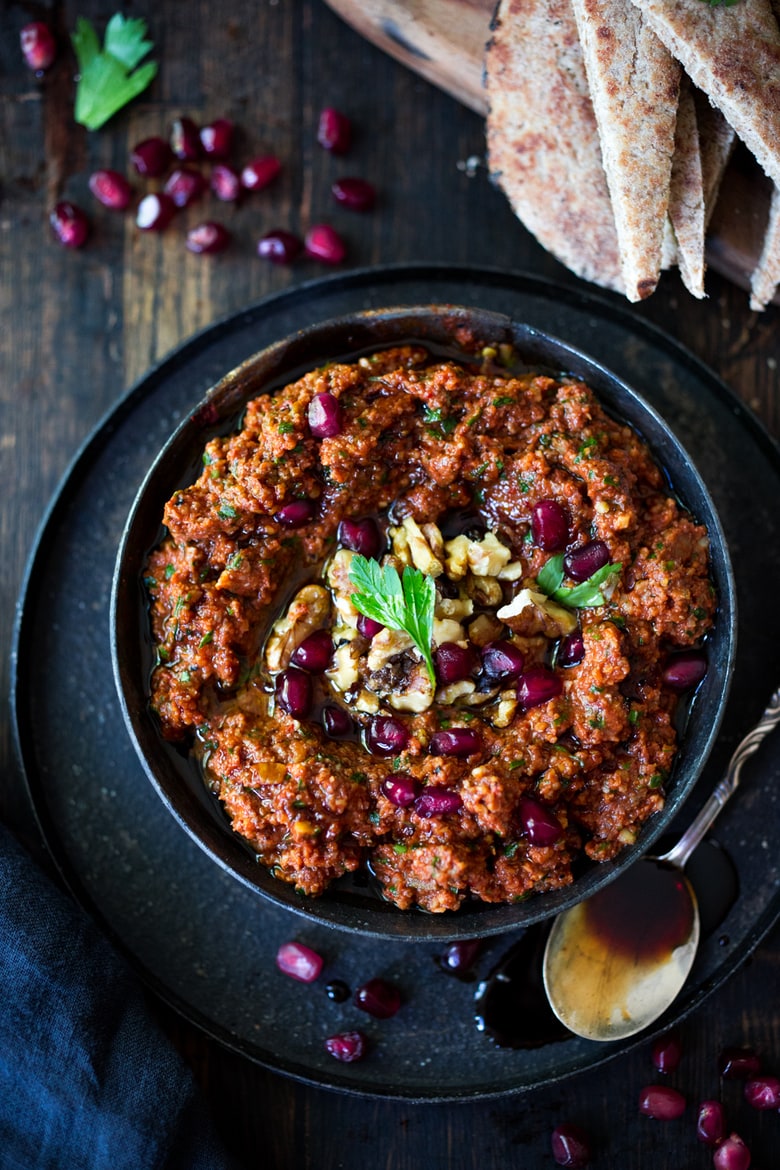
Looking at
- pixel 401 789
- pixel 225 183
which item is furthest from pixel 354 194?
pixel 401 789

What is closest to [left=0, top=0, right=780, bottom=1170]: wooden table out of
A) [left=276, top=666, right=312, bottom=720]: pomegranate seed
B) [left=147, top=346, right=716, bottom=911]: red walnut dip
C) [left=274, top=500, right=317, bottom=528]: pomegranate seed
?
[left=147, top=346, right=716, bottom=911]: red walnut dip

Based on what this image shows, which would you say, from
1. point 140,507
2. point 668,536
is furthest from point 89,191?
point 668,536

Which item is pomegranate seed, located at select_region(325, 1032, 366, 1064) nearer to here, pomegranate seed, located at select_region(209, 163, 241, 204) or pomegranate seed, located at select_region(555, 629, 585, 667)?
pomegranate seed, located at select_region(555, 629, 585, 667)

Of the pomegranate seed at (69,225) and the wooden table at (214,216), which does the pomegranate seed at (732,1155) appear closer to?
the wooden table at (214,216)

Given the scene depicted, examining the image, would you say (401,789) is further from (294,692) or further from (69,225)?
(69,225)

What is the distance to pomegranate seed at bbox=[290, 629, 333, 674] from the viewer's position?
119 inches

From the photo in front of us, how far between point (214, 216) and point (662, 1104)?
11.4ft

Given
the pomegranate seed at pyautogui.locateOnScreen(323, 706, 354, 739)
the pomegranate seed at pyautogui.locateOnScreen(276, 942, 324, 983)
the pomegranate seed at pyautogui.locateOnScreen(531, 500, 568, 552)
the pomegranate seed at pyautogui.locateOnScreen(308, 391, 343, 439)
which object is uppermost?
the pomegranate seed at pyautogui.locateOnScreen(308, 391, 343, 439)

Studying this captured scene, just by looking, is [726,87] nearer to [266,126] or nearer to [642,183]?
[642,183]

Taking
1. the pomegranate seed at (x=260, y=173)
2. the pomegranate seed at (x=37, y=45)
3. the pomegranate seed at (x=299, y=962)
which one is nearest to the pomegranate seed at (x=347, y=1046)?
the pomegranate seed at (x=299, y=962)

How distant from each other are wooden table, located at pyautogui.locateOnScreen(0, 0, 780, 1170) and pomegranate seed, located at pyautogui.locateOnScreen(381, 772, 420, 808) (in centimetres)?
165

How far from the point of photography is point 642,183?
3.02 m

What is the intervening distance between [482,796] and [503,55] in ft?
7.50

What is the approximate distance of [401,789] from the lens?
113 inches
